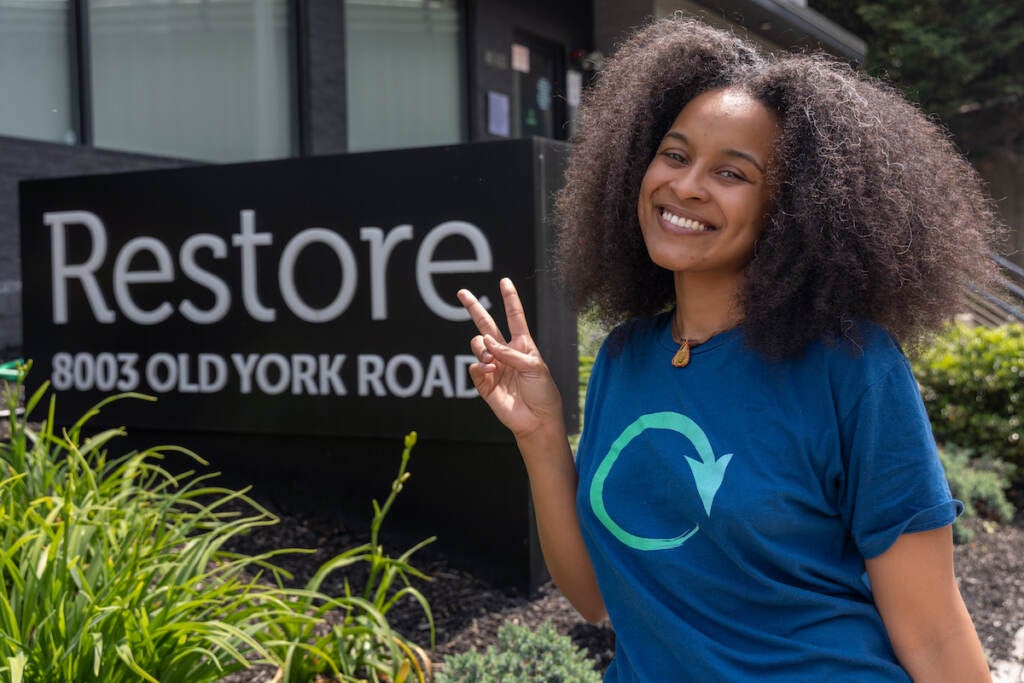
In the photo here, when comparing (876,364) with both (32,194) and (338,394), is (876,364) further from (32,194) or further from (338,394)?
(32,194)

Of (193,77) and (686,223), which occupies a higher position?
(193,77)

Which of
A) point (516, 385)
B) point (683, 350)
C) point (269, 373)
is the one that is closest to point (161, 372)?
point (269, 373)

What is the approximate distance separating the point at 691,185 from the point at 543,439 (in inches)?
18.9

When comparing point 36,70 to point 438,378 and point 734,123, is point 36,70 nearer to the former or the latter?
point 438,378

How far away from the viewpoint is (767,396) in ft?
4.84

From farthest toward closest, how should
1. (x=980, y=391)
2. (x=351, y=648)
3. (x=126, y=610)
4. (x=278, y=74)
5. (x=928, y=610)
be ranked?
(x=278, y=74)
(x=980, y=391)
(x=351, y=648)
(x=126, y=610)
(x=928, y=610)

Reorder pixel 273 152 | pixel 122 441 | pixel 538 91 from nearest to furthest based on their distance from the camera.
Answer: pixel 122 441, pixel 273 152, pixel 538 91

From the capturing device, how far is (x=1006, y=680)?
3691mm

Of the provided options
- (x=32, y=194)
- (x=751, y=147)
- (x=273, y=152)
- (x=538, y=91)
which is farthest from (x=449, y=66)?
(x=751, y=147)

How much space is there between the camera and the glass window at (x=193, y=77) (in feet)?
24.6

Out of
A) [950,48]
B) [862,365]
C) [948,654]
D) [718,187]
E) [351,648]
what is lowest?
[351,648]

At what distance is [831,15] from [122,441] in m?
17.7

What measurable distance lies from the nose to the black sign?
231 cm

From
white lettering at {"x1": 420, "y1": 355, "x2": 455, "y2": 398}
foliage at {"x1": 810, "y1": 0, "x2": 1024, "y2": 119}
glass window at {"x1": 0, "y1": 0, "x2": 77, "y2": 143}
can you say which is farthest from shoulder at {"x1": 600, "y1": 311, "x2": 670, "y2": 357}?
foliage at {"x1": 810, "y1": 0, "x2": 1024, "y2": 119}
